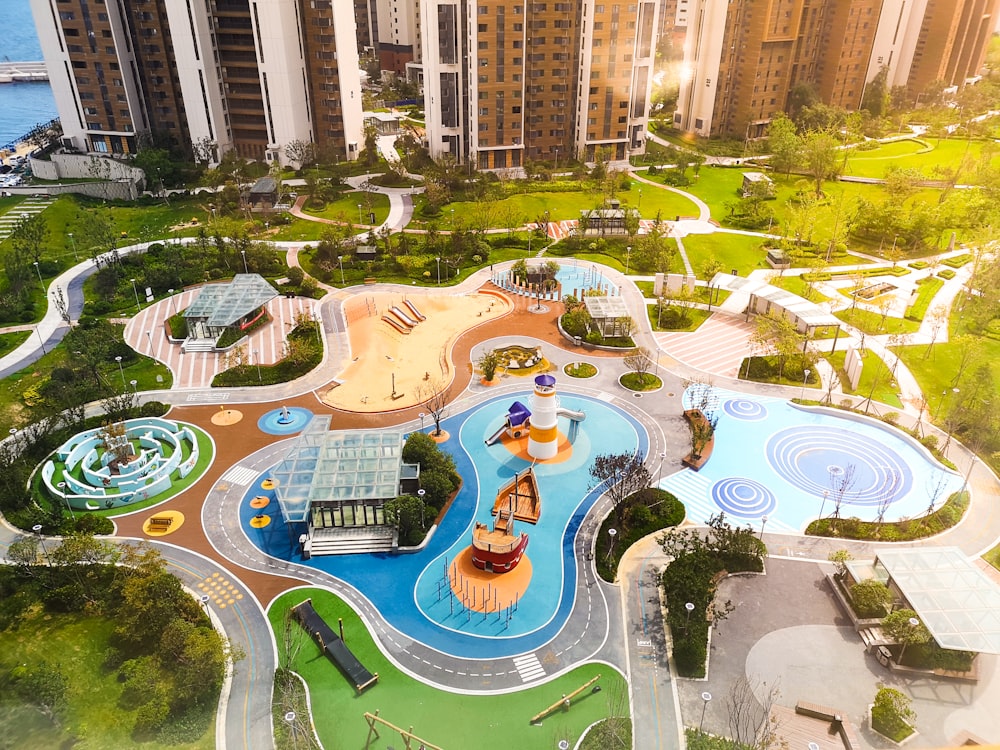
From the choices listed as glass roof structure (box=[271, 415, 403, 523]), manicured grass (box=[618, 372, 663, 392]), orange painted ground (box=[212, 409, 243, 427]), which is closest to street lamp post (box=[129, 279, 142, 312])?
orange painted ground (box=[212, 409, 243, 427])

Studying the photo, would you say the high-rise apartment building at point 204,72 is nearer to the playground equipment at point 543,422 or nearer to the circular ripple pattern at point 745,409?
the playground equipment at point 543,422

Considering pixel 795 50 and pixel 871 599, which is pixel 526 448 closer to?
pixel 871 599

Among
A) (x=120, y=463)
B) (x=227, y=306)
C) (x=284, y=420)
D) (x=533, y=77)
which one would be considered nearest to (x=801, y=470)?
(x=284, y=420)

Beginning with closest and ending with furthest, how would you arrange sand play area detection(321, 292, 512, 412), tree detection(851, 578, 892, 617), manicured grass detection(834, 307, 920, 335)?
1. tree detection(851, 578, 892, 617)
2. sand play area detection(321, 292, 512, 412)
3. manicured grass detection(834, 307, 920, 335)

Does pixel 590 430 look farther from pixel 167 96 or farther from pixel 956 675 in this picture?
pixel 167 96

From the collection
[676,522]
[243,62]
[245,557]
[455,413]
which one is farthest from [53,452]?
[243,62]

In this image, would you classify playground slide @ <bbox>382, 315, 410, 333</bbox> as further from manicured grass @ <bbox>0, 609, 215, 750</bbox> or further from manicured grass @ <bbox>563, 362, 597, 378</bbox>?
manicured grass @ <bbox>0, 609, 215, 750</bbox>
